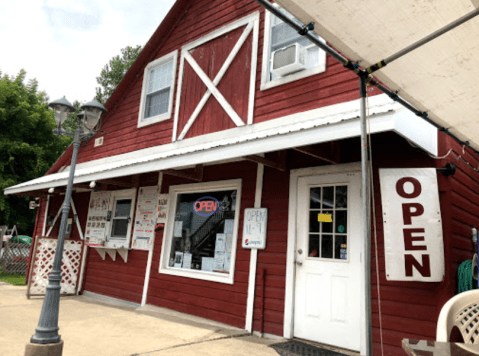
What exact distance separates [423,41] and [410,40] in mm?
82

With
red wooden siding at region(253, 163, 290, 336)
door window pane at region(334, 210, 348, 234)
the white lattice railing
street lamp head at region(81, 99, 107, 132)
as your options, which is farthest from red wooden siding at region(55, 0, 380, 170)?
the white lattice railing

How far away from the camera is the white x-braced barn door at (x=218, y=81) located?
6172 millimetres

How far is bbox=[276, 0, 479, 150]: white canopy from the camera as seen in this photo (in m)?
1.98

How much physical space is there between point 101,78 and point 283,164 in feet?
81.3

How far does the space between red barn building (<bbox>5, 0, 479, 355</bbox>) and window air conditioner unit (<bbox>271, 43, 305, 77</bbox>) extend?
1.5 inches

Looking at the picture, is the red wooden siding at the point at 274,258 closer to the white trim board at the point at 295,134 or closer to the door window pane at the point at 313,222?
the door window pane at the point at 313,222

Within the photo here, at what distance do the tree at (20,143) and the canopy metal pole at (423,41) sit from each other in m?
18.8

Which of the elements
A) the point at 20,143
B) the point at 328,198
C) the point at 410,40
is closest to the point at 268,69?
the point at 328,198

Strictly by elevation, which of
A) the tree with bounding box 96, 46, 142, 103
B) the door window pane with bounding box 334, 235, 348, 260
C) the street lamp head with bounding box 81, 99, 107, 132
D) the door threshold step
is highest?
the tree with bounding box 96, 46, 142, 103

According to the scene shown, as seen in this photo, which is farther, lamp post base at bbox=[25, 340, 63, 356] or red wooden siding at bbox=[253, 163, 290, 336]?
red wooden siding at bbox=[253, 163, 290, 336]

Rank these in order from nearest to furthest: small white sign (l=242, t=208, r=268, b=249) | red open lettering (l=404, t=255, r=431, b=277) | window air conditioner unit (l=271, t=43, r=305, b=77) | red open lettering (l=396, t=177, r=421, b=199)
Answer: red open lettering (l=404, t=255, r=431, b=277)
red open lettering (l=396, t=177, r=421, b=199)
small white sign (l=242, t=208, r=268, b=249)
window air conditioner unit (l=271, t=43, r=305, b=77)

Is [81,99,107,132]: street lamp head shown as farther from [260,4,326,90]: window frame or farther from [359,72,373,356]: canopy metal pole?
[359,72,373,356]: canopy metal pole

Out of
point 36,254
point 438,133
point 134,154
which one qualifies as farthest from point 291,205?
point 36,254

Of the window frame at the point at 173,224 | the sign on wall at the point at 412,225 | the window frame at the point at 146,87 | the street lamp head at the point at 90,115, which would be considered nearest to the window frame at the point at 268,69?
the window frame at the point at 173,224
